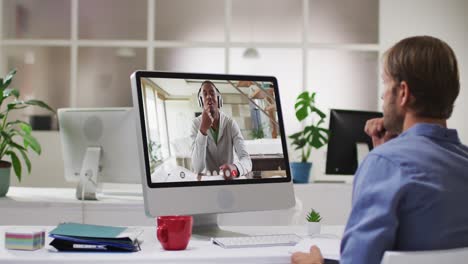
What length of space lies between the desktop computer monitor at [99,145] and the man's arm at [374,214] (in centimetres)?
209

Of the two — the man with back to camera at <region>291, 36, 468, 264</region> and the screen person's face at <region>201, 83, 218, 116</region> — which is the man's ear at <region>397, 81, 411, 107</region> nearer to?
the man with back to camera at <region>291, 36, 468, 264</region>

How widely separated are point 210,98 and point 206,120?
8 centimetres

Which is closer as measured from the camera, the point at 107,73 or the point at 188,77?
the point at 188,77

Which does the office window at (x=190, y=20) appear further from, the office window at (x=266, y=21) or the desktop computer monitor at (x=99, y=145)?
the desktop computer monitor at (x=99, y=145)

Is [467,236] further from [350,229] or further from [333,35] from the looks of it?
[333,35]

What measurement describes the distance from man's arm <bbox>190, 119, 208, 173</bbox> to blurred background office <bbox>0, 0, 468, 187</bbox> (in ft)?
14.3

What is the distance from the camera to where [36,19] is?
635 centimetres

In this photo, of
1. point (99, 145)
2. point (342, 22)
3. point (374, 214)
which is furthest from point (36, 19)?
point (374, 214)

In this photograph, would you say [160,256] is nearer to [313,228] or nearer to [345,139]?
[313,228]

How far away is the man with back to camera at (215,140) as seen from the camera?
1953 millimetres

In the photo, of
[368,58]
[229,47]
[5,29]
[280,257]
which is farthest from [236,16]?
[280,257]

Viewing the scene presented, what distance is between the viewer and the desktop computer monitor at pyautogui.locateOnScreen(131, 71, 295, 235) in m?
1.87

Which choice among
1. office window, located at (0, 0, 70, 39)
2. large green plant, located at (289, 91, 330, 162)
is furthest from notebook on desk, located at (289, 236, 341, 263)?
office window, located at (0, 0, 70, 39)

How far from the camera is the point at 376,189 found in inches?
48.1
